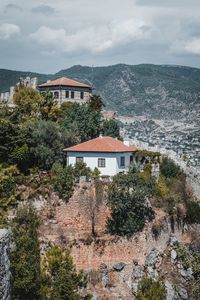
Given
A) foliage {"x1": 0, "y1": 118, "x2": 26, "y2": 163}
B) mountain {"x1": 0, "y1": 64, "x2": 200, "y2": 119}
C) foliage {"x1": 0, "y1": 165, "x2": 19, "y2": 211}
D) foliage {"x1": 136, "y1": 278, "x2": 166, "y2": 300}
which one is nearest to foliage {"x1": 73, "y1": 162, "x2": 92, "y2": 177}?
foliage {"x1": 0, "y1": 165, "x2": 19, "y2": 211}

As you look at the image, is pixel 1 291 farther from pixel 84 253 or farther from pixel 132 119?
pixel 132 119

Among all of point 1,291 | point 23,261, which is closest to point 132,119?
point 23,261

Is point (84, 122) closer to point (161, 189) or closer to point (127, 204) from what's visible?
point (161, 189)

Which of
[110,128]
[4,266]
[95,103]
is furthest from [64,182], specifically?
[4,266]

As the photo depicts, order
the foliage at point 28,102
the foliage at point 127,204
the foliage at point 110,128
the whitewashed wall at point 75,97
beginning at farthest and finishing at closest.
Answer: the whitewashed wall at point 75,97 < the foliage at point 28,102 < the foliage at point 110,128 < the foliage at point 127,204

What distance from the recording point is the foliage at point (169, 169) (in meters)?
47.1

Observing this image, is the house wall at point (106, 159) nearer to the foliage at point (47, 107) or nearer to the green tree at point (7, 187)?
the green tree at point (7, 187)

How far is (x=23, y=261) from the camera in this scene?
26.2m

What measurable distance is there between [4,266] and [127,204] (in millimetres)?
29669

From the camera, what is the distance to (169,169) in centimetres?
4728

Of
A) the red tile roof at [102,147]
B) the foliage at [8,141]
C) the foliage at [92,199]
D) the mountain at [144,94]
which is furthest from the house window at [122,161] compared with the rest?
the mountain at [144,94]

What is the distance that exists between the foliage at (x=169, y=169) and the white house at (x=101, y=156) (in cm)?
391

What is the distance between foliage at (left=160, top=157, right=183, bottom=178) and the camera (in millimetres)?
47094

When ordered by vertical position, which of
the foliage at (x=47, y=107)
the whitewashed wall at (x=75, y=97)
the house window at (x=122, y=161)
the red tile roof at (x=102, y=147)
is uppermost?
the whitewashed wall at (x=75, y=97)
